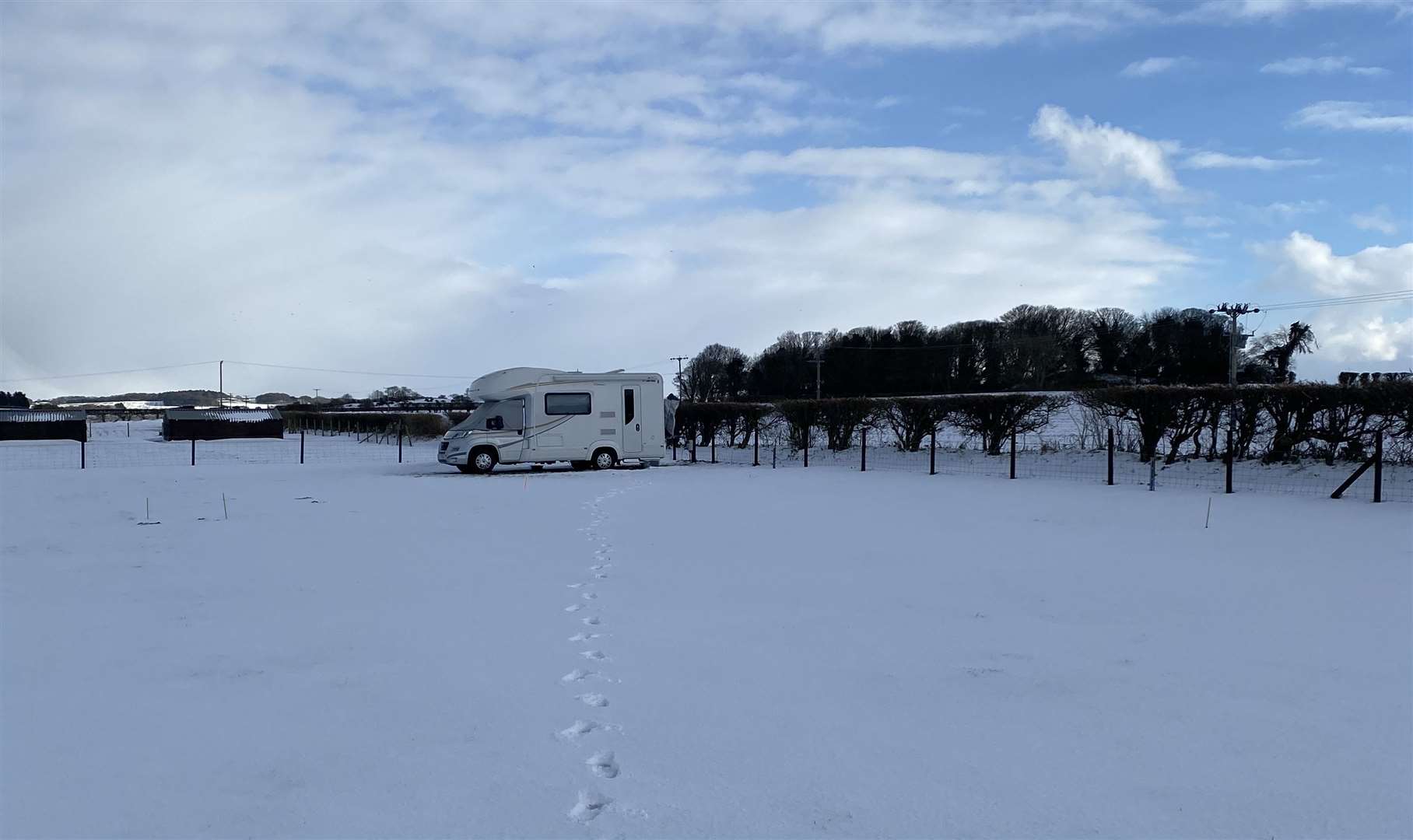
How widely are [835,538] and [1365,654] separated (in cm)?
511

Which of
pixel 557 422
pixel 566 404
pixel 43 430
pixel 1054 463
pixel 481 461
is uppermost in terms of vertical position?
pixel 566 404

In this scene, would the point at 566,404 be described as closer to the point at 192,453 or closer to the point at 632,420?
the point at 632,420

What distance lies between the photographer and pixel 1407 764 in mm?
3686

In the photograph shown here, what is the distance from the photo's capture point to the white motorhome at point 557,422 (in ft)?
67.8

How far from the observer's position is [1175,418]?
692 inches

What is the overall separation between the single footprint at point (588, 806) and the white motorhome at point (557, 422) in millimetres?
17557

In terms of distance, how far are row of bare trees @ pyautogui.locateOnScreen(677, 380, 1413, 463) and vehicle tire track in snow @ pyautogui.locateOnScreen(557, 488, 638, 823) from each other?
1278 cm

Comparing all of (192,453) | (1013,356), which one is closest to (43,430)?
(192,453)

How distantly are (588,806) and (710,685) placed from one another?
142 cm

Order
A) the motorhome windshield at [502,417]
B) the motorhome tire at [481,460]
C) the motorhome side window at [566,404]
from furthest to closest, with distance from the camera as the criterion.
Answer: the motorhome side window at [566,404] < the motorhome windshield at [502,417] < the motorhome tire at [481,460]

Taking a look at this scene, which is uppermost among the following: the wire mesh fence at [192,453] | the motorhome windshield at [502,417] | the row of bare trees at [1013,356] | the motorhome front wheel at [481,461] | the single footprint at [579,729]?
the row of bare trees at [1013,356]

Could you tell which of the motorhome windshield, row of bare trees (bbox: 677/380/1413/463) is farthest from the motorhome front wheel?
row of bare trees (bbox: 677/380/1413/463)

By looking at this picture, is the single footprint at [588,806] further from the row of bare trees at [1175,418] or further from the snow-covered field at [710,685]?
the row of bare trees at [1175,418]

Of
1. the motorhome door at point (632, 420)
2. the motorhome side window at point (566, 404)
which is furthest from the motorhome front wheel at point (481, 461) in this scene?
the motorhome door at point (632, 420)
